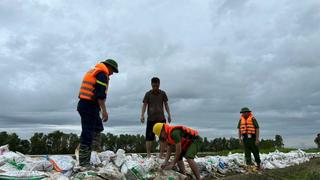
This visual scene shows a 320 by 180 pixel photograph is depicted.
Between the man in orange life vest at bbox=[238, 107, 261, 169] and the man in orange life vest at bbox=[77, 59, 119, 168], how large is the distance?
5075mm

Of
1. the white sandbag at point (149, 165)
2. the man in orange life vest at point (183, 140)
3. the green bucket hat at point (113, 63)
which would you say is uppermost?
the green bucket hat at point (113, 63)

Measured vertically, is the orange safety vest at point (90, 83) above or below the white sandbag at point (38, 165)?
above

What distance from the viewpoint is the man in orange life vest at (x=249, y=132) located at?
1136cm

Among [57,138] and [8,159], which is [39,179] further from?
[57,138]

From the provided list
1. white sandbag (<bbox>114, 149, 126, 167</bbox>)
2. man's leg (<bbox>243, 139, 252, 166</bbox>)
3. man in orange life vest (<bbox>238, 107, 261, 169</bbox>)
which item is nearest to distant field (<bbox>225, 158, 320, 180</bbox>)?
man in orange life vest (<bbox>238, 107, 261, 169</bbox>)

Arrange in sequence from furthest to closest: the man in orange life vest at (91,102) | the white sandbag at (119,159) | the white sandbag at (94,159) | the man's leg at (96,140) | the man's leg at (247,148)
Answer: the man's leg at (247,148) < the white sandbag at (119,159) < the white sandbag at (94,159) < the man's leg at (96,140) < the man in orange life vest at (91,102)

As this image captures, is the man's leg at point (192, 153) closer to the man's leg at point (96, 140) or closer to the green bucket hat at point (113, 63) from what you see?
the man's leg at point (96, 140)

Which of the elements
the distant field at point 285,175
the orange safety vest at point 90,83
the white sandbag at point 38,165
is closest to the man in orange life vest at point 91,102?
the orange safety vest at point 90,83

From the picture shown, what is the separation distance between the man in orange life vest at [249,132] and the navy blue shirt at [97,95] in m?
5.21

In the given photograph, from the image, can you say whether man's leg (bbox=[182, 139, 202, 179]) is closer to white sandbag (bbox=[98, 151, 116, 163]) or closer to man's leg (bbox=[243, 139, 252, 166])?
white sandbag (bbox=[98, 151, 116, 163])

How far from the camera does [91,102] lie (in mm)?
7492

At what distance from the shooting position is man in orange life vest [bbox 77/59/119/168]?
24.1ft

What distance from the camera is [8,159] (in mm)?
7645

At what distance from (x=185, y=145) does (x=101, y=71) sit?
2165 millimetres
